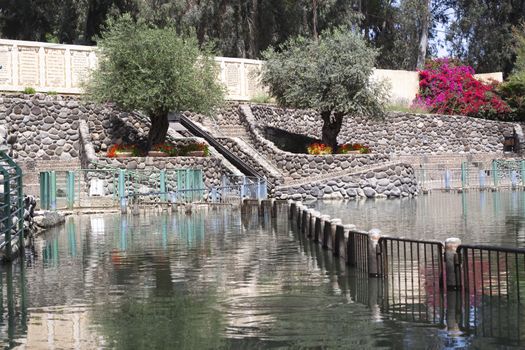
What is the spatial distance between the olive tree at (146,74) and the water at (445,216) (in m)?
6.76

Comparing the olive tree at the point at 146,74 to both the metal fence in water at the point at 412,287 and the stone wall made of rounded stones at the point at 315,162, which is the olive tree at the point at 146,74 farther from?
the metal fence in water at the point at 412,287

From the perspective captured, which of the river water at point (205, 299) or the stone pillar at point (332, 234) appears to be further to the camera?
the stone pillar at point (332, 234)

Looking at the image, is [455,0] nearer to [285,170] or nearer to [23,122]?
[285,170]

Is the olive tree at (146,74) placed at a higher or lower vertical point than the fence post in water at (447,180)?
higher

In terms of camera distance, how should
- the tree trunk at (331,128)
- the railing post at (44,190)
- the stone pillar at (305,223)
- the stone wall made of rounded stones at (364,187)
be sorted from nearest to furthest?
1. the stone pillar at (305,223)
2. the railing post at (44,190)
3. the stone wall made of rounded stones at (364,187)
4. the tree trunk at (331,128)

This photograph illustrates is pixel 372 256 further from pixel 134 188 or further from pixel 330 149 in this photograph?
pixel 330 149

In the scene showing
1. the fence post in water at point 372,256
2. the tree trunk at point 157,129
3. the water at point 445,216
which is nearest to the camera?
the fence post in water at point 372,256

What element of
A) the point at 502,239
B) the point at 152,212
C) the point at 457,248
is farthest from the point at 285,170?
the point at 457,248

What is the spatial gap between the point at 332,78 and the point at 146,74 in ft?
29.1

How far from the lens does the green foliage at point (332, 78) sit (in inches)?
1592

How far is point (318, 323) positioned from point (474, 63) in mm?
62418

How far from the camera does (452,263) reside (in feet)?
39.3

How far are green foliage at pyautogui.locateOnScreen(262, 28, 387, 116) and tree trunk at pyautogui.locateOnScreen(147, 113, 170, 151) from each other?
6.63m

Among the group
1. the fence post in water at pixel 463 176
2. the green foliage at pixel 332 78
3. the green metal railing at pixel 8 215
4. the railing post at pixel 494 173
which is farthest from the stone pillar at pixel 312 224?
the railing post at pixel 494 173
